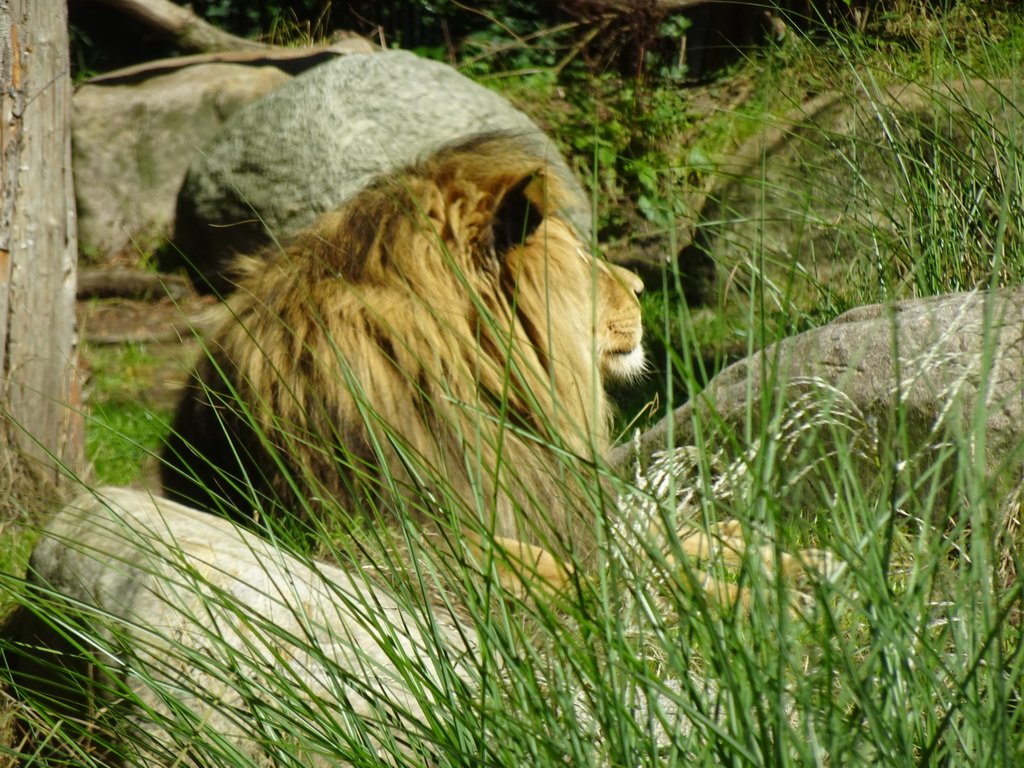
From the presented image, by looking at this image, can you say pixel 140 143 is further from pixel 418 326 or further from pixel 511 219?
pixel 418 326

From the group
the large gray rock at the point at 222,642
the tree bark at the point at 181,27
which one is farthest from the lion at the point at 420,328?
the tree bark at the point at 181,27

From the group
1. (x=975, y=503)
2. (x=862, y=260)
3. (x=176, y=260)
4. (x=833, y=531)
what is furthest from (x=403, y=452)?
(x=176, y=260)

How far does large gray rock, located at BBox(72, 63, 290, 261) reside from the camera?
28.7 feet

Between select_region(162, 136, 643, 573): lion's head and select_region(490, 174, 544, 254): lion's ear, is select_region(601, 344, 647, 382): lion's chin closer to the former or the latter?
select_region(162, 136, 643, 573): lion's head

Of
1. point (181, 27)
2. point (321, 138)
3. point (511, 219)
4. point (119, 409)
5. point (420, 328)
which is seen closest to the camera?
point (420, 328)

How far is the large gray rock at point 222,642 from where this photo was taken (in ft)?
5.16

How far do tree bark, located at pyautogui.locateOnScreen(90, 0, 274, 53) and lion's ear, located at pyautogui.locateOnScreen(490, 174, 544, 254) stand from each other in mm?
8021

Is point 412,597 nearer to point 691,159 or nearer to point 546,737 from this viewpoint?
point 546,737

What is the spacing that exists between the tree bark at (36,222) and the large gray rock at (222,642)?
4.99 feet

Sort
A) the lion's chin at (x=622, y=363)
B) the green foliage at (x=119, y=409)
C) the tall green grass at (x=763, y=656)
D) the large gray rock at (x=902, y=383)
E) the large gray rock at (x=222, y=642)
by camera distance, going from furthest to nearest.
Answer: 1. the green foliage at (x=119, y=409)
2. the lion's chin at (x=622, y=363)
3. the large gray rock at (x=902, y=383)
4. the large gray rock at (x=222, y=642)
5. the tall green grass at (x=763, y=656)

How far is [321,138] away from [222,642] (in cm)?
633

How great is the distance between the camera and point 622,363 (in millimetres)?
3504

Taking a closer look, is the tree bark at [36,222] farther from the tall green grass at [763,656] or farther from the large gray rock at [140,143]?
the large gray rock at [140,143]

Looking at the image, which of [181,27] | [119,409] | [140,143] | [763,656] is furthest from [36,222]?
[181,27]
